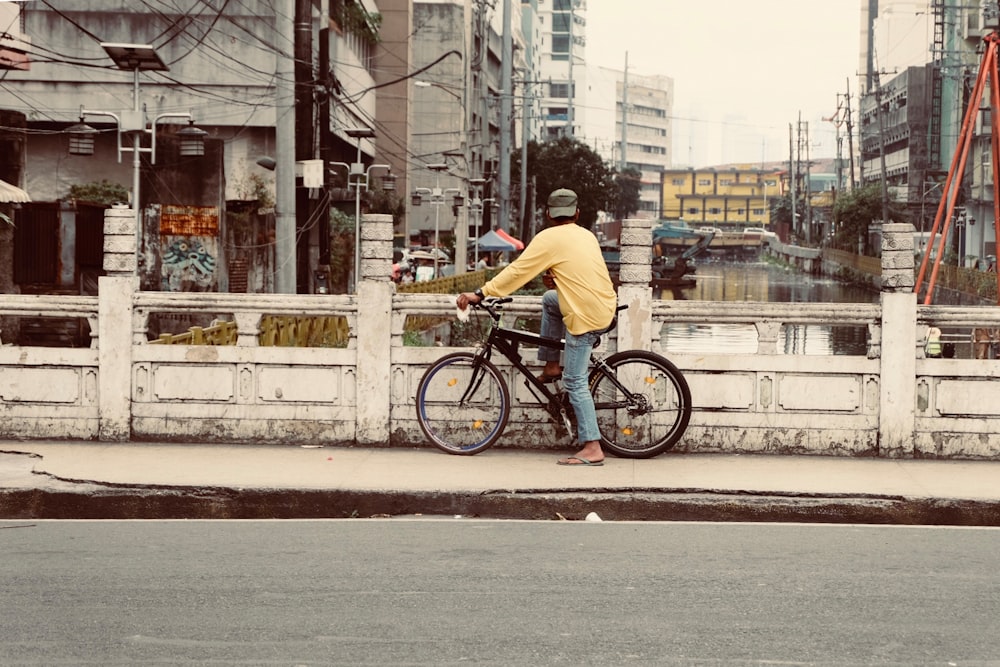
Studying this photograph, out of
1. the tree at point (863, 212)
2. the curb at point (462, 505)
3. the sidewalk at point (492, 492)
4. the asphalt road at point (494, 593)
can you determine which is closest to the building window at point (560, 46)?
the tree at point (863, 212)

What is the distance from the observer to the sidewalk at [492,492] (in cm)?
873

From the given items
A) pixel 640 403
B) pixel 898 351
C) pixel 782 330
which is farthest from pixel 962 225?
pixel 640 403

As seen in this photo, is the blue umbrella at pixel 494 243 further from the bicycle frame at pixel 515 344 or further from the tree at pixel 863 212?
the bicycle frame at pixel 515 344

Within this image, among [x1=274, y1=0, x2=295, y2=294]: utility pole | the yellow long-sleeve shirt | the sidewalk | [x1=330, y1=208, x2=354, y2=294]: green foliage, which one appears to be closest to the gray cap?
the yellow long-sleeve shirt

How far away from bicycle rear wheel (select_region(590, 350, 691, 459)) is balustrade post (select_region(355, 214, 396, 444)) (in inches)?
63.1

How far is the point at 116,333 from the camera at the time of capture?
1072cm

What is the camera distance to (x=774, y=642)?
216 inches

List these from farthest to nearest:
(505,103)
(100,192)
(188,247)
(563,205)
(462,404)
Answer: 1. (505,103)
2. (100,192)
3. (188,247)
4. (462,404)
5. (563,205)

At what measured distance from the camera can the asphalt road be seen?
5.36 metres

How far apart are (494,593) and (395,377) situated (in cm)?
451

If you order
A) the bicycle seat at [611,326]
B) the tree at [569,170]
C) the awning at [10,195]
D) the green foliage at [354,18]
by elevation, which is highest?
the green foliage at [354,18]

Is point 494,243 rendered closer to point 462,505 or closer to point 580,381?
point 580,381

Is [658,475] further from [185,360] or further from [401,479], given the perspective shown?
[185,360]

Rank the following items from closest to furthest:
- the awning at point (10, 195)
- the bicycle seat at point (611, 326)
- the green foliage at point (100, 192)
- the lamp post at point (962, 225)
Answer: the bicycle seat at point (611, 326)
the awning at point (10, 195)
the green foliage at point (100, 192)
the lamp post at point (962, 225)
